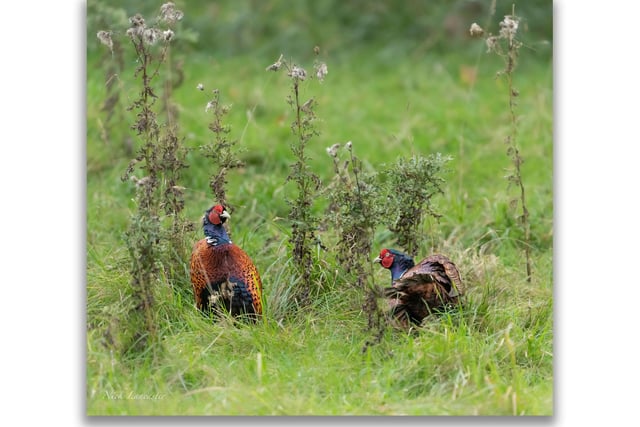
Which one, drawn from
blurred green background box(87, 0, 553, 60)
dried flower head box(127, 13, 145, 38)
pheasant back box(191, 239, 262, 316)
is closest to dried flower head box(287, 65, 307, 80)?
dried flower head box(127, 13, 145, 38)

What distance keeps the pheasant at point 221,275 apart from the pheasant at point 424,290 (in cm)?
64

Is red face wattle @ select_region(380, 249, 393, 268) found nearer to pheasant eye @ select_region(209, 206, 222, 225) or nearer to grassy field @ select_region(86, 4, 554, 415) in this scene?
grassy field @ select_region(86, 4, 554, 415)

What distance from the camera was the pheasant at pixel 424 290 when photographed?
4.77 m

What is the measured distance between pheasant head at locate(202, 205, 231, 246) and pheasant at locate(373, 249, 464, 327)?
32.4 inches

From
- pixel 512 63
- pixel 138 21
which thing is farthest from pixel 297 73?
pixel 512 63

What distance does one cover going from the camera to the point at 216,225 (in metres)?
4.96

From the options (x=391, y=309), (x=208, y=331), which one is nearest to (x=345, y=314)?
(x=391, y=309)

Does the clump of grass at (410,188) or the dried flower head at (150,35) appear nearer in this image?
the dried flower head at (150,35)

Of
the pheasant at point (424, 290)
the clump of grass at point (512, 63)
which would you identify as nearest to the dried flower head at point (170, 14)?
the clump of grass at point (512, 63)

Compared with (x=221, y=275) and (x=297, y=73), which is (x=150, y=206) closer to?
(x=221, y=275)

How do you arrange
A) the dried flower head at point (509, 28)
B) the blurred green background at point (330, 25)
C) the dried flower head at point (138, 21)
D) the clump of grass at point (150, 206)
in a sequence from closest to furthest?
the clump of grass at point (150, 206) < the dried flower head at point (138, 21) < the dried flower head at point (509, 28) < the blurred green background at point (330, 25)

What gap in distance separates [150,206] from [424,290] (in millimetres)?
1321

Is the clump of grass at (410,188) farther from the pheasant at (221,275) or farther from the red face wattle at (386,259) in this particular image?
the pheasant at (221,275)

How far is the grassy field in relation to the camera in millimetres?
4320
